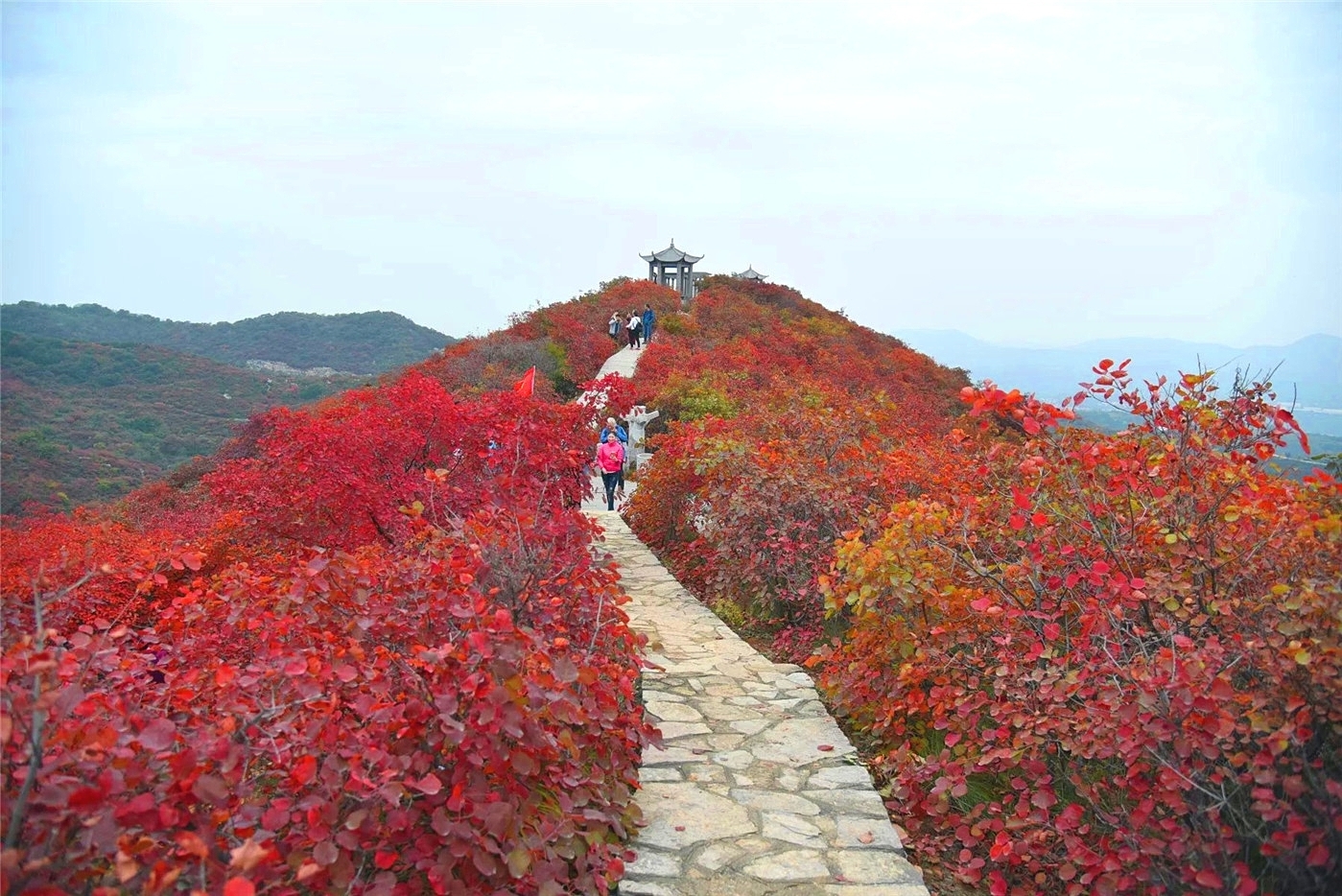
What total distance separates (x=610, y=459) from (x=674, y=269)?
29964 mm

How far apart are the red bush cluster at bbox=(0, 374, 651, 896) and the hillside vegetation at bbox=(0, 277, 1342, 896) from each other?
0.04 feet

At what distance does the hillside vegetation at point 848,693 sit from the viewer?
2389 millimetres

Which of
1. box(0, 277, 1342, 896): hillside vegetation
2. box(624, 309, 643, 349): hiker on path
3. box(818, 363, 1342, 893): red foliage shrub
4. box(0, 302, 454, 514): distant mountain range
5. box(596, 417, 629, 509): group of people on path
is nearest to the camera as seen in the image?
box(0, 277, 1342, 896): hillside vegetation

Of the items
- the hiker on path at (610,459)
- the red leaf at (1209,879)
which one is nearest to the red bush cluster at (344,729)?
the red leaf at (1209,879)

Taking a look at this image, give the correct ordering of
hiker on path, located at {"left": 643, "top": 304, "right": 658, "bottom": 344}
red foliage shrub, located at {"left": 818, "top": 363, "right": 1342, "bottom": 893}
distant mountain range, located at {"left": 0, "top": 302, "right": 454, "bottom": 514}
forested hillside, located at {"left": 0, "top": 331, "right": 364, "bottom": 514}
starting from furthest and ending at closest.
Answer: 1. hiker on path, located at {"left": 643, "top": 304, "right": 658, "bottom": 344}
2. distant mountain range, located at {"left": 0, "top": 302, "right": 454, "bottom": 514}
3. forested hillside, located at {"left": 0, "top": 331, "right": 364, "bottom": 514}
4. red foliage shrub, located at {"left": 818, "top": 363, "right": 1342, "bottom": 893}

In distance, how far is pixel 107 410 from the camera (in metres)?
31.9

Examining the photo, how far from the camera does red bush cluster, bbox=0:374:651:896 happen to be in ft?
6.98

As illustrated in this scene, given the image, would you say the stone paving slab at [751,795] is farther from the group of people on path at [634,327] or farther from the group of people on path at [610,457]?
the group of people on path at [634,327]

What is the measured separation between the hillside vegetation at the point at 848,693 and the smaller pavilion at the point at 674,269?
34.7 metres

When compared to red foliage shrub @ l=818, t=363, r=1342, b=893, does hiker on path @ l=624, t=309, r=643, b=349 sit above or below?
above

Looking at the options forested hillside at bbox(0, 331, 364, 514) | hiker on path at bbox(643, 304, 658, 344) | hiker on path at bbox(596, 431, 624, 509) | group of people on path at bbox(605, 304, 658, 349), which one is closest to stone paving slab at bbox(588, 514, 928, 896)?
hiker on path at bbox(596, 431, 624, 509)

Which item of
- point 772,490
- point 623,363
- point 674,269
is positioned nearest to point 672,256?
point 674,269

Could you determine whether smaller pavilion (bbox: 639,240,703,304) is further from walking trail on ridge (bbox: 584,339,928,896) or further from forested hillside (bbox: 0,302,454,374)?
walking trail on ridge (bbox: 584,339,928,896)

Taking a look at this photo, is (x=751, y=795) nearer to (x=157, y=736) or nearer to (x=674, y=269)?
(x=157, y=736)
